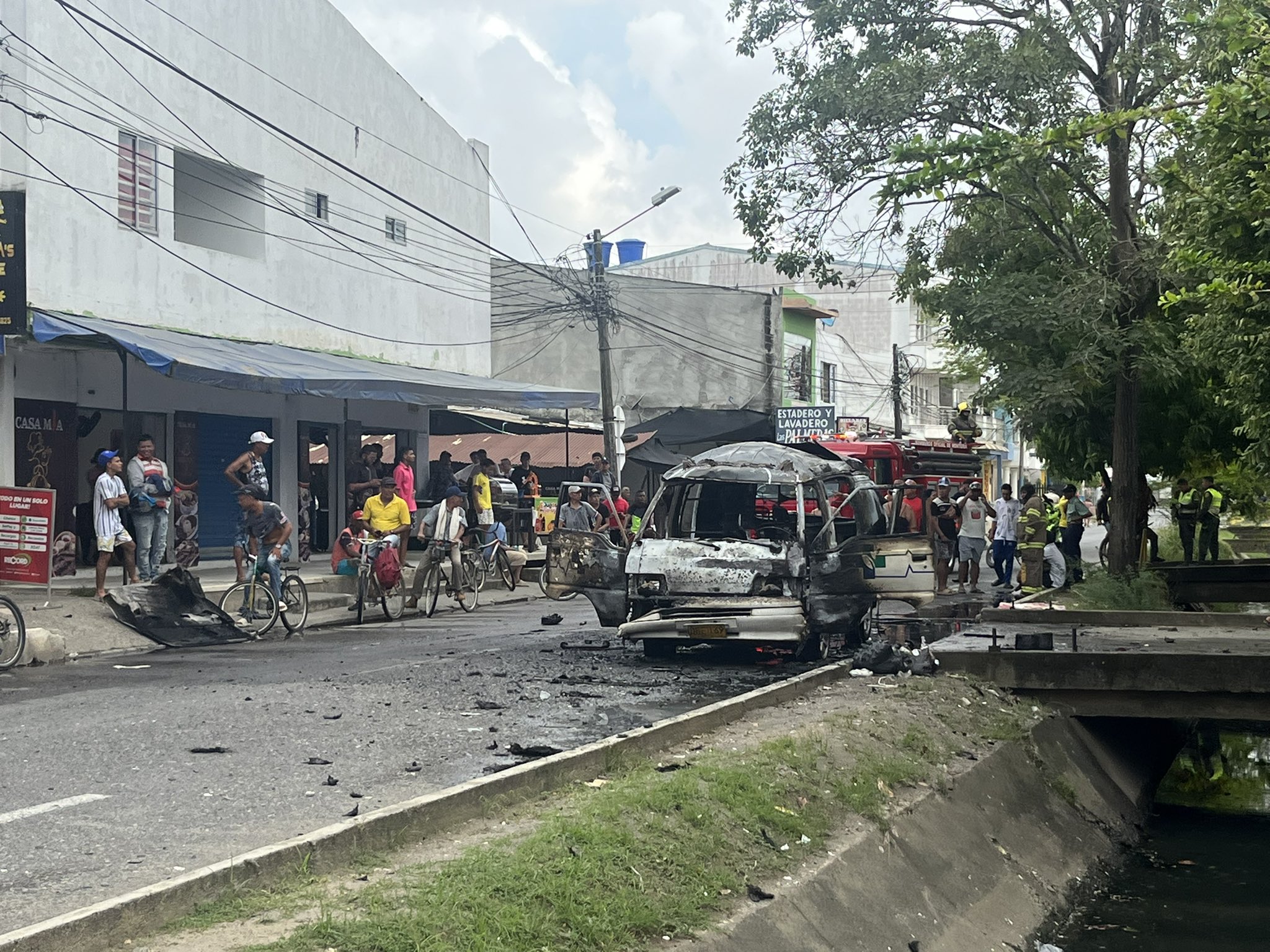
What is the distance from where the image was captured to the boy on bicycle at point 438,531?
18.4m

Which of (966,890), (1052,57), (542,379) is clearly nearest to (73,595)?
(966,890)

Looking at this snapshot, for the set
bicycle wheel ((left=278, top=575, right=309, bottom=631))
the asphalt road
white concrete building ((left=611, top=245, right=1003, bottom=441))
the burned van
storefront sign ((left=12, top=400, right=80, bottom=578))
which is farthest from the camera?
white concrete building ((left=611, top=245, right=1003, bottom=441))

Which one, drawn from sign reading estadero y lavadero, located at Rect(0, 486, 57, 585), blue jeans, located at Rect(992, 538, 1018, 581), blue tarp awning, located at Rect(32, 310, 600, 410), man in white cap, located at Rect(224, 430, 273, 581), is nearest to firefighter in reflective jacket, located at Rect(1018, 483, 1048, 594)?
blue jeans, located at Rect(992, 538, 1018, 581)

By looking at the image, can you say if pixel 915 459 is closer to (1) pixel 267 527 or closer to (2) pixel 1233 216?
(1) pixel 267 527

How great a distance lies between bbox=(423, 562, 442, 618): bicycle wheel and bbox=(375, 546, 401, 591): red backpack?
92cm

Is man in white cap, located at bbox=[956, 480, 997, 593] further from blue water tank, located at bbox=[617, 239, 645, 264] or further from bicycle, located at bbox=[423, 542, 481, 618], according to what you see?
blue water tank, located at bbox=[617, 239, 645, 264]

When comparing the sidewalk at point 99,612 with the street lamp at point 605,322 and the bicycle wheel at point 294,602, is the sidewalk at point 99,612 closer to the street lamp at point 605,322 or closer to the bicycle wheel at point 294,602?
the bicycle wheel at point 294,602

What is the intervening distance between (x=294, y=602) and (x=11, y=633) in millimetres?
3826

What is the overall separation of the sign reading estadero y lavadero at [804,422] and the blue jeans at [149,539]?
2345 cm

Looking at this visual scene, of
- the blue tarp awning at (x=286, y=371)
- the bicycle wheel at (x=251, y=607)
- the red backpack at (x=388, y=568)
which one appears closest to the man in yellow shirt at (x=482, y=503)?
the blue tarp awning at (x=286, y=371)

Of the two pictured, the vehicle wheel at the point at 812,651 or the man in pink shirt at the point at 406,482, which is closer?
the vehicle wheel at the point at 812,651

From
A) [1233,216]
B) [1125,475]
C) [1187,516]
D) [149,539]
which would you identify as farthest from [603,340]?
[1233,216]

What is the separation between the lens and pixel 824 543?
43.8 feet

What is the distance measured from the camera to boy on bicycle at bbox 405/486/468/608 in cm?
1844
